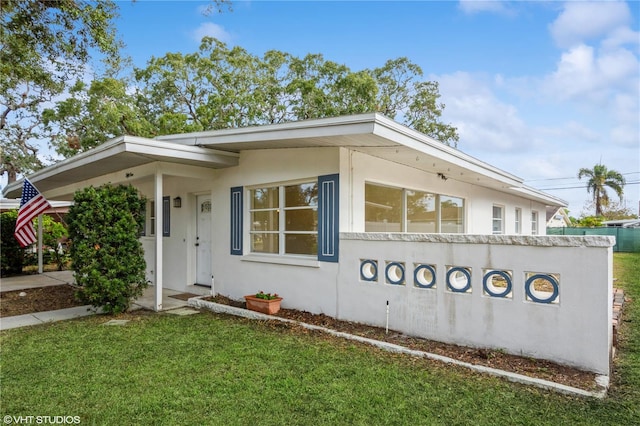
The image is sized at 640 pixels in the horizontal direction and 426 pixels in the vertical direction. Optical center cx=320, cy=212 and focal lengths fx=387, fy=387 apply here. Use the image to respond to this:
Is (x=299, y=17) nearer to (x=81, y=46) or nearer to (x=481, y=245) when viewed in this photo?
(x=81, y=46)

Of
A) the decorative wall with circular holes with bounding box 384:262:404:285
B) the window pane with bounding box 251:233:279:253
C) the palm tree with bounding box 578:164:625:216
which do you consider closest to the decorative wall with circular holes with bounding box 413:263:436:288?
the decorative wall with circular holes with bounding box 384:262:404:285

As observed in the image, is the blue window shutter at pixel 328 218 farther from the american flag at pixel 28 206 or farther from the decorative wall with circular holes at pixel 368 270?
the american flag at pixel 28 206

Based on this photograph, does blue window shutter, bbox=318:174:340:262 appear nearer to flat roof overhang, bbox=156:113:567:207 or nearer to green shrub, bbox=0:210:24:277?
flat roof overhang, bbox=156:113:567:207

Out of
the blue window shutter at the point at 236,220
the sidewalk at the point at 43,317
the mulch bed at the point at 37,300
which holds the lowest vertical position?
the mulch bed at the point at 37,300

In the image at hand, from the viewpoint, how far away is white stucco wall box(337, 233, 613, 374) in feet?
12.2

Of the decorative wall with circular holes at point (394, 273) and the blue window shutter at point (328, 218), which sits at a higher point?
the blue window shutter at point (328, 218)

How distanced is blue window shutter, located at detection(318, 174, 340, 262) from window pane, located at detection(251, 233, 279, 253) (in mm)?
1156

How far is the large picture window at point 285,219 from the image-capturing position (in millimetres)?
6301

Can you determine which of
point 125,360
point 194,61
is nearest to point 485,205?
point 125,360

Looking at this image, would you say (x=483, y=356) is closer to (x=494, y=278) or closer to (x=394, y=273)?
(x=494, y=278)

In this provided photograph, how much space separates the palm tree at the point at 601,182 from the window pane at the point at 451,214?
34812 millimetres

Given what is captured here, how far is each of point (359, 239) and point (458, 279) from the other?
1436 millimetres

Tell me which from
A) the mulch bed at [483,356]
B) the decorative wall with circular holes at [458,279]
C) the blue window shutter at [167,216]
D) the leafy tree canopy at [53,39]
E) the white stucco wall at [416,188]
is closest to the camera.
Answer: the mulch bed at [483,356]

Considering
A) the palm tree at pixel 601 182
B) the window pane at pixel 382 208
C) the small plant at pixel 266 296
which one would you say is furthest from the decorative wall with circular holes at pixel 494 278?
the palm tree at pixel 601 182
